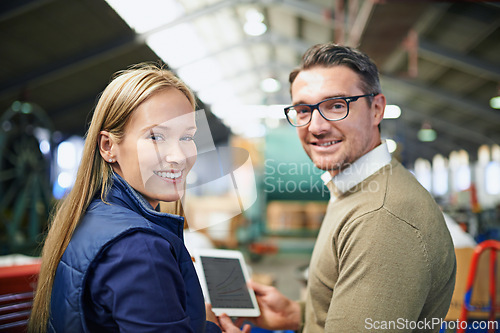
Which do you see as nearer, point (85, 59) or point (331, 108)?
point (331, 108)

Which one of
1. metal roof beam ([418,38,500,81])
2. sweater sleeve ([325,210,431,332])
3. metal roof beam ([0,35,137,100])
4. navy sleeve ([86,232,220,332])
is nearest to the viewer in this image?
navy sleeve ([86,232,220,332])

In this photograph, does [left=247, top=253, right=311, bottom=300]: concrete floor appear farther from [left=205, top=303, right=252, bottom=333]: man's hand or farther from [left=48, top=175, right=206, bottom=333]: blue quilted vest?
[left=48, top=175, right=206, bottom=333]: blue quilted vest

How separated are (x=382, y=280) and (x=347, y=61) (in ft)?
1.67

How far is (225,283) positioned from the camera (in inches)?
36.7

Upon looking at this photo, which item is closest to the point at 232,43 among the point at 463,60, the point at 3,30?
the point at 3,30

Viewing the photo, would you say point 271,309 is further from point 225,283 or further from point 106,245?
point 106,245

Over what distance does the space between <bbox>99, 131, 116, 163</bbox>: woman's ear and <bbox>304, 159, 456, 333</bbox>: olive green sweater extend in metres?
0.52

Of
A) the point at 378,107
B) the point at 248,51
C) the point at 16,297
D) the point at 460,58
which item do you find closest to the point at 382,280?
the point at 378,107

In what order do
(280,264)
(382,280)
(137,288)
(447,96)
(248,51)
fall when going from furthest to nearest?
(447,96), (248,51), (280,264), (382,280), (137,288)

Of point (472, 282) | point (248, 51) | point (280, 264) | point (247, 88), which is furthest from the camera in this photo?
point (248, 51)

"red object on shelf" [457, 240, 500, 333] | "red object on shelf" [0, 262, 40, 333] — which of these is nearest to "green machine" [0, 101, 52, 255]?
"red object on shelf" [0, 262, 40, 333]

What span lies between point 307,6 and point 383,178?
6.73 m

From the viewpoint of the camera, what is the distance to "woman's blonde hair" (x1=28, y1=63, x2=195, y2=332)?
1.89 ft

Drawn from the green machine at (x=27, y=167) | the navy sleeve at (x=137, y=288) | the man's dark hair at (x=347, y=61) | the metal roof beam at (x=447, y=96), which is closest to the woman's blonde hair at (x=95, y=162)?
the navy sleeve at (x=137, y=288)
